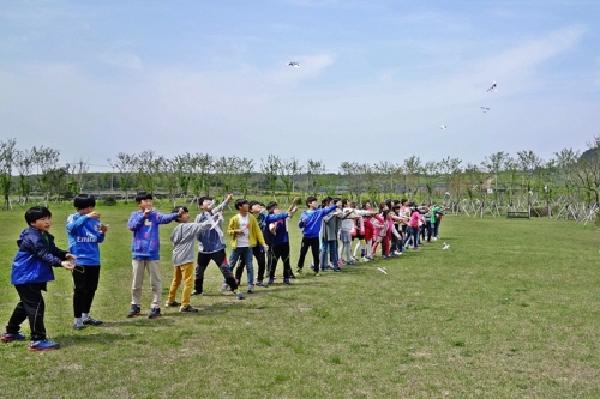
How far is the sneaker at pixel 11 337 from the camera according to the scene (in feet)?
26.1

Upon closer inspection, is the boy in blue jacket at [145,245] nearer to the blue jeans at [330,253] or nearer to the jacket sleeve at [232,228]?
the jacket sleeve at [232,228]

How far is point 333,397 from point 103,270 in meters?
11.1

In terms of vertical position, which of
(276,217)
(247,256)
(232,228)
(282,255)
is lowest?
(282,255)

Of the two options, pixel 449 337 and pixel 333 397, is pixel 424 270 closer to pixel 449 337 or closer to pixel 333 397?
pixel 449 337

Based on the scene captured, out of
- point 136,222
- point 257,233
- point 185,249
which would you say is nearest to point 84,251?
point 136,222

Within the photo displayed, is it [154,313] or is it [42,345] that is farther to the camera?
[154,313]

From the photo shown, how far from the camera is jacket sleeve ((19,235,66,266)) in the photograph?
7.66 m

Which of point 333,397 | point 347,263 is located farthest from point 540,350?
point 347,263

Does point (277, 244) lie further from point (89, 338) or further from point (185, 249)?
point (89, 338)

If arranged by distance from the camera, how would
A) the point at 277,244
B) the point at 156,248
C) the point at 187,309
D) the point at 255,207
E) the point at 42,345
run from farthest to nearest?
the point at 277,244, the point at 255,207, the point at 187,309, the point at 156,248, the point at 42,345

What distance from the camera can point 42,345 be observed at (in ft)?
24.8

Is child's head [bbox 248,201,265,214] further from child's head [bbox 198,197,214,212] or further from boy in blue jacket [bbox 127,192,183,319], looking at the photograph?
boy in blue jacket [bbox 127,192,183,319]

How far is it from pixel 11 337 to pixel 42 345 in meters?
0.75

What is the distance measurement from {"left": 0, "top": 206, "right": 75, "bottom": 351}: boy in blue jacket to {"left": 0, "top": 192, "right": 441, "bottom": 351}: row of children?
0.4 inches
